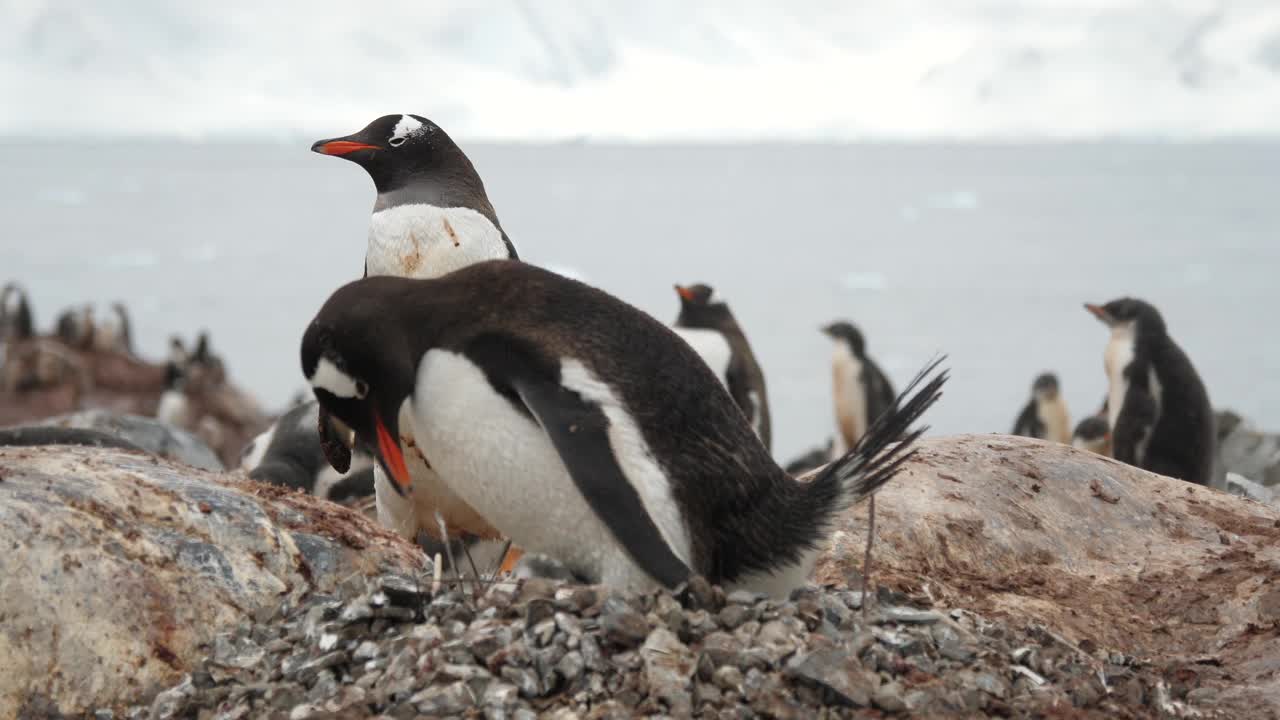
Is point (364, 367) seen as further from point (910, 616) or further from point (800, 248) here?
point (800, 248)

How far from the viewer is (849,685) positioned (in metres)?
2.62

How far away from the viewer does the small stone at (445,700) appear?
8.57ft

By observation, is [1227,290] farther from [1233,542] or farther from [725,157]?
[725,157]

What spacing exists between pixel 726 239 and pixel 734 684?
116m

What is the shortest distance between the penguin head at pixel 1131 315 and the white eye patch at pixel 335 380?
7.25m

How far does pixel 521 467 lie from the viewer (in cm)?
305

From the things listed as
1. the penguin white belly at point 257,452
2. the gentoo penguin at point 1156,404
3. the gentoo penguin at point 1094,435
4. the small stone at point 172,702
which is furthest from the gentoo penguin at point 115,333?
the small stone at point 172,702

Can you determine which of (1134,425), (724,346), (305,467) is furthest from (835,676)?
(724,346)

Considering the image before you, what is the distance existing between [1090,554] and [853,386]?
10.2 metres

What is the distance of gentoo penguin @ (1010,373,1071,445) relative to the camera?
45.2 feet

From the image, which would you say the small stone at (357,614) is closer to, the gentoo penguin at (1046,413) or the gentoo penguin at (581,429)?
the gentoo penguin at (581,429)

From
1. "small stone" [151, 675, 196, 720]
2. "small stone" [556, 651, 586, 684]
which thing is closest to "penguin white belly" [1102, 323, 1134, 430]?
"small stone" [556, 651, 586, 684]

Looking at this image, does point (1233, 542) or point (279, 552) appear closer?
point (279, 552)

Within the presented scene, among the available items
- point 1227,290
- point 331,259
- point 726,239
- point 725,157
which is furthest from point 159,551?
point 725,157
